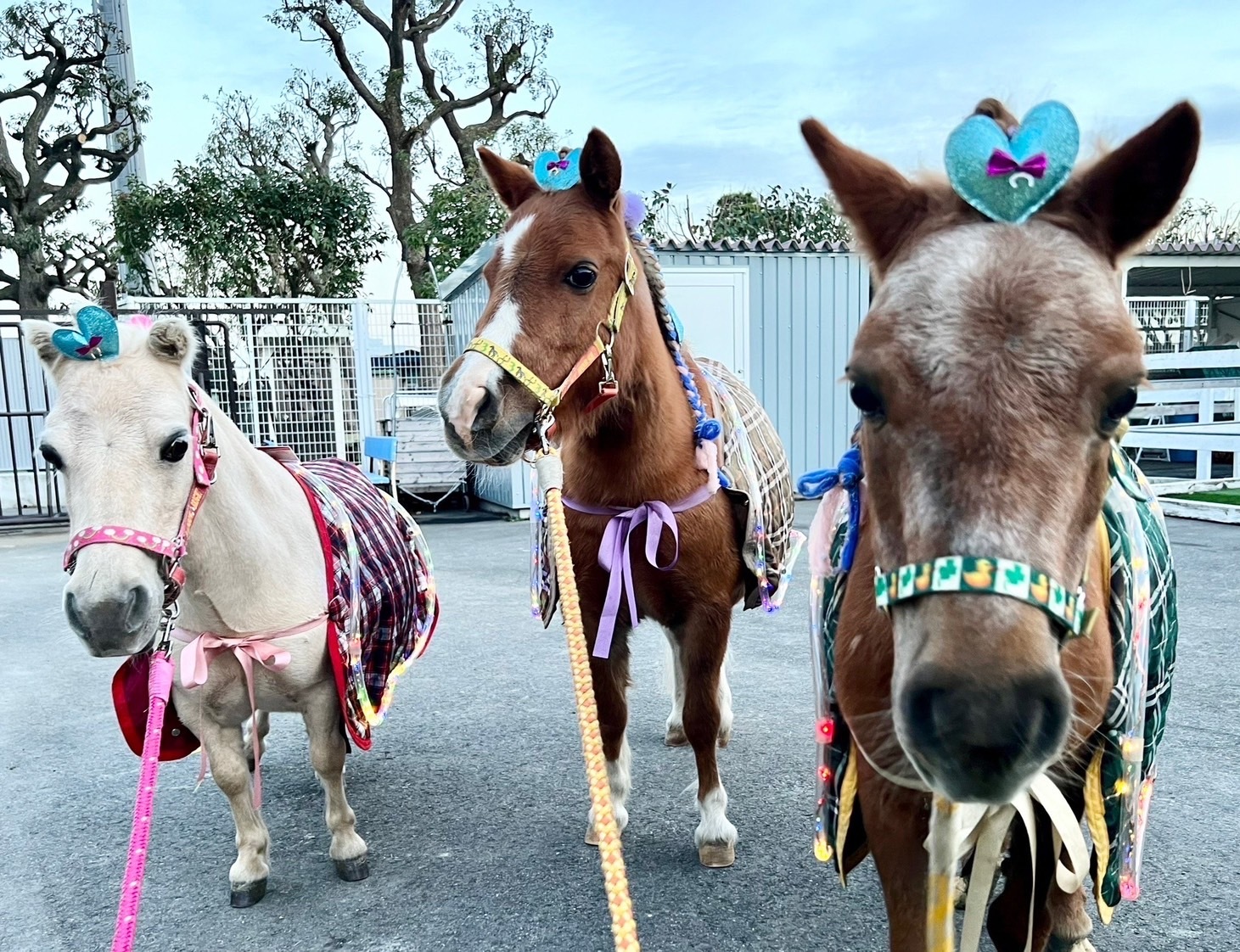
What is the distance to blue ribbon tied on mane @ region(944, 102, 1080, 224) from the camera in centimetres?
112

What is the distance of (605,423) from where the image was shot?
7.87 feet

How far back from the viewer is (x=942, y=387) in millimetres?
995

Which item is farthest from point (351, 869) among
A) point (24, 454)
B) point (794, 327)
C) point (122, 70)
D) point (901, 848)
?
point (122, 70)

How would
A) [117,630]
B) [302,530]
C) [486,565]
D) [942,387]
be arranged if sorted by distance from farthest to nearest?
[486,565]
[302,530]
[117,630]
[942,387]

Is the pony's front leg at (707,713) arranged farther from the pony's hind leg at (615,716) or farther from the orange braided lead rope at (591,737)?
the orange braided lead rope at (591,737)

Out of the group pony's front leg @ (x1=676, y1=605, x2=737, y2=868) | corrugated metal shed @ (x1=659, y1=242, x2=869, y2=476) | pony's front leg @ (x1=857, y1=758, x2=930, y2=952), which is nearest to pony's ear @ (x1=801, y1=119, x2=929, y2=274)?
pony's front leg @ (x1=857, y1=758, x2=930, y2=952)

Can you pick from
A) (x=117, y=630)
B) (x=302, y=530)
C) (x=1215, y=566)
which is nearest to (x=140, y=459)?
(x=117, y=630)

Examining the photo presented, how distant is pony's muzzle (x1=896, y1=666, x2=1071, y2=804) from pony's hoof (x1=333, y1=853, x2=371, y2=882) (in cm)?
224

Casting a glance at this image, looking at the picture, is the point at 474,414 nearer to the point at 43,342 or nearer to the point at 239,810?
the point at 43,342

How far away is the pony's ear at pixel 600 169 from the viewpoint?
88.1 inches

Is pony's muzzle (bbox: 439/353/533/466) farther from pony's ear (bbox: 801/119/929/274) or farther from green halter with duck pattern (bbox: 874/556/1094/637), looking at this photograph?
green halter with duck pattern (bbox: 874/556/1094/637)

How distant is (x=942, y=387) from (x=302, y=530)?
207 cm

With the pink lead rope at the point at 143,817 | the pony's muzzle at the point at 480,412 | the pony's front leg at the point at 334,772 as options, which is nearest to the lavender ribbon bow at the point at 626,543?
the pony's muzzle at the point at 480,412

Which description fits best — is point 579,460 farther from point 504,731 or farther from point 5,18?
point 5,18
